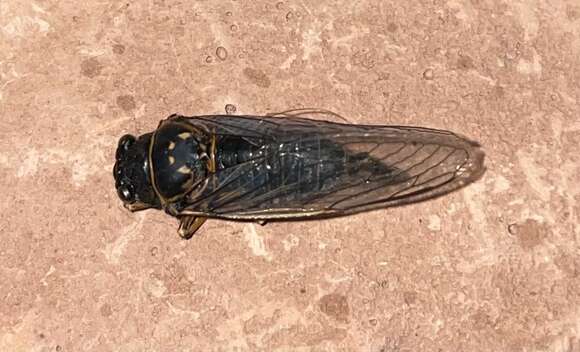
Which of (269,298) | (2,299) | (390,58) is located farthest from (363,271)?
(2,299)

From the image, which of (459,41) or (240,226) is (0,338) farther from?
(459,41)

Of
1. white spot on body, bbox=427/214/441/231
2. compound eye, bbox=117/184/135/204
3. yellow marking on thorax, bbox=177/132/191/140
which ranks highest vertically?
yellow marking on thorax, bbox=177/132/191/140

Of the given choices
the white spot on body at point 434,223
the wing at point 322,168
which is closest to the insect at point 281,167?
the wing at point 322,168

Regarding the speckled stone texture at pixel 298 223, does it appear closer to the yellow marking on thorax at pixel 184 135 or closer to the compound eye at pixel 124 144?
the compound eye at pixel 124 144

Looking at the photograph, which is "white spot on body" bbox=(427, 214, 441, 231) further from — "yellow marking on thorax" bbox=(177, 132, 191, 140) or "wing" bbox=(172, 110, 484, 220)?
"yellow marking on thorax" bbox=(177, 132, 191, 140)

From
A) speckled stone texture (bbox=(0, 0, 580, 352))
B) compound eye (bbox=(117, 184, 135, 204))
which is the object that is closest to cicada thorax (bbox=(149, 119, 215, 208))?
compound eye (bbox=(117, 184, 135, 204))

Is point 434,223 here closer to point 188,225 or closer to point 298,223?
point 298,223

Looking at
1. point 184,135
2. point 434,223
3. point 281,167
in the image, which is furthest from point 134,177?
Result: point 434,223
